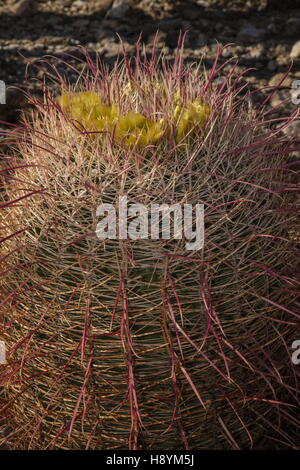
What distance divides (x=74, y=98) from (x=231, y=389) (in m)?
0.78

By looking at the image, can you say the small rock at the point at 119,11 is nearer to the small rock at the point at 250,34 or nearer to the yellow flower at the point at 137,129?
the small rock at the point at 250,34

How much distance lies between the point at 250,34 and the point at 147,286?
2605 millimetres

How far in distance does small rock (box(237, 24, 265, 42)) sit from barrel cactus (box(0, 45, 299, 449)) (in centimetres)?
211

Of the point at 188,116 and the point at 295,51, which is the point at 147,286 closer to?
the point at 188,116

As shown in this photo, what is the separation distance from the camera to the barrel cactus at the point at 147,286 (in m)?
1.35

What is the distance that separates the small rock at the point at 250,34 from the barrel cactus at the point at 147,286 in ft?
6.91

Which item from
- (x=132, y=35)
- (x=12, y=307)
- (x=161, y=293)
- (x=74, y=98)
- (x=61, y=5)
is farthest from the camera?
(x=61, y=5)

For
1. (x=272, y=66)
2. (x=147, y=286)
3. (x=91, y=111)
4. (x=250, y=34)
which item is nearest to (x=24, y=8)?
(x=250, y=34)

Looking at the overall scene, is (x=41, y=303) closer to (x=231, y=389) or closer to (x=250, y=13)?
(x=231, y=389)

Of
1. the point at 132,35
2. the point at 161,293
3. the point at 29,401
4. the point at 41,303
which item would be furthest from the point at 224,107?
the point at 132,35

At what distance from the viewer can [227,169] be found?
1465 mm

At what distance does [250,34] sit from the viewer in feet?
11.7

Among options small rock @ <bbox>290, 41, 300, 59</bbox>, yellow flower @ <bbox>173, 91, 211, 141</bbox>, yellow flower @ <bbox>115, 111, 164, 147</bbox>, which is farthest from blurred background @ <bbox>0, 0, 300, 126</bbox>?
yellow flower @ <bbox>115, 111, 164, 147</bbox>

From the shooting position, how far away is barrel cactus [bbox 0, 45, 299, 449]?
135 cm
